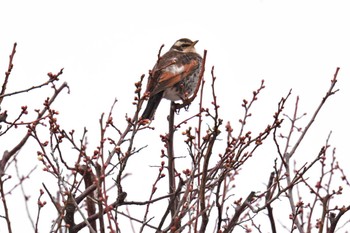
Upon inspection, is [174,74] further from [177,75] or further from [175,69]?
[175,69]

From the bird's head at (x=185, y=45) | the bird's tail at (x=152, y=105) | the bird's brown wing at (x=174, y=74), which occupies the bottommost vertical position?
the bird's tail at (x=152, y=105)

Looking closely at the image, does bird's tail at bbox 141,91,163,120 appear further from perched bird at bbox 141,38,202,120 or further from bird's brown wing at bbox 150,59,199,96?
bird's brown wing at bbox 150,59,199,96

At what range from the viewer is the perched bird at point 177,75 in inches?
276

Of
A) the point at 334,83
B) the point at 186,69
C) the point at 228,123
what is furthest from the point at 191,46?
the point at 228,123

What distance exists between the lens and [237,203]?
393cm

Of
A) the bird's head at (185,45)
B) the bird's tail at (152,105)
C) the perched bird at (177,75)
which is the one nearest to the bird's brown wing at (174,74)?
the perched bird at (177,75)

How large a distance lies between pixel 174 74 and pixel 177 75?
0.19 ft

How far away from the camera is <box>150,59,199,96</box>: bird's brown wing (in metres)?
7.07

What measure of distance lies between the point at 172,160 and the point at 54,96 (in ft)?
3.46

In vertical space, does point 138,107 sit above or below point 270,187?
above

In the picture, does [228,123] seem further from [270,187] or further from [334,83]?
[334,83]

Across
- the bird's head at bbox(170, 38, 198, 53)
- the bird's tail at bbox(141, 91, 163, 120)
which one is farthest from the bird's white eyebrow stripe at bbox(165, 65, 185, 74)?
the bird's head at bbox(170, 38, 198, 53)

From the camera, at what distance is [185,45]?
29.9 feet

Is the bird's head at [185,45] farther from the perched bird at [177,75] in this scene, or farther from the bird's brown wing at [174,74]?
the bird's brown wing at [174,74]
